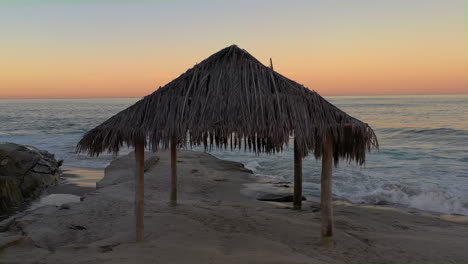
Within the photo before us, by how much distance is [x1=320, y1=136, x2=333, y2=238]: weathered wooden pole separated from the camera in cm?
652

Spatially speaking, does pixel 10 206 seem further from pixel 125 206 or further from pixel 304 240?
pixel 304 240

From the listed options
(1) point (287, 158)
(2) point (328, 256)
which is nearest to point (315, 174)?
(1) point (287, 158)

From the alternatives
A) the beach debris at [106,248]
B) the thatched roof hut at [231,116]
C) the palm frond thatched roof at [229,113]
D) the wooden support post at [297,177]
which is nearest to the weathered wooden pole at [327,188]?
the thatched roof hut at [231,116]

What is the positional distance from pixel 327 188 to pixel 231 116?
2115 mm

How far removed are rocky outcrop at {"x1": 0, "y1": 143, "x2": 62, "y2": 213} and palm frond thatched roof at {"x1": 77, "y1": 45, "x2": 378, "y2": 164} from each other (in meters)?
5.54

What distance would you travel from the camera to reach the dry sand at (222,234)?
243 inches

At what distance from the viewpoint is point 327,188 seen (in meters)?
6.64

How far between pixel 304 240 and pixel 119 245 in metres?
3.23

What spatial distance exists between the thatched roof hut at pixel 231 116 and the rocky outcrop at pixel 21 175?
5583 mm

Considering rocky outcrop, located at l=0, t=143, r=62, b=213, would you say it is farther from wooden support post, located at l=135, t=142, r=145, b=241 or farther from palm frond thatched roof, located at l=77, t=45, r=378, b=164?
wooden support post, located at l=135, t=142, r=145, b=241

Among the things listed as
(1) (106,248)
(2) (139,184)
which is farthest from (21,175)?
(2) (139,184)

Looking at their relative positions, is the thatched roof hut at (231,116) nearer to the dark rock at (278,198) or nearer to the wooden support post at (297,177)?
the wooden support post at (297,177)

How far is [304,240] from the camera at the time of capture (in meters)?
7.09

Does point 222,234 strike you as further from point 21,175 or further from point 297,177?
point 21,175
